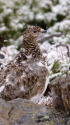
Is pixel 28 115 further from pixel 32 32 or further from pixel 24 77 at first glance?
pixel 32 32

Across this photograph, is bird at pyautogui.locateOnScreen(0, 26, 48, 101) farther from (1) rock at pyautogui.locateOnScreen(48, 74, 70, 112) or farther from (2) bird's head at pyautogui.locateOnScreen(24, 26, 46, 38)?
(1) rock at pyautogui.locateOnScreen(48, 74, 70, 112)

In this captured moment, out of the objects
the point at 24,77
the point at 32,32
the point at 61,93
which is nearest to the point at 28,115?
the point at 61,93

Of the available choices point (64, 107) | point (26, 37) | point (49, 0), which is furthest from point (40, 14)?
point (64, 107)

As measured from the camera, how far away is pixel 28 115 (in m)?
5.27

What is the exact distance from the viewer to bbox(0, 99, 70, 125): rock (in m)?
5.10

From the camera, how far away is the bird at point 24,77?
6805mm

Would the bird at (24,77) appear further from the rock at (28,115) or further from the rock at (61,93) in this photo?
the rock at (61,93)

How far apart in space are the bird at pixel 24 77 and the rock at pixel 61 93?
1.29m

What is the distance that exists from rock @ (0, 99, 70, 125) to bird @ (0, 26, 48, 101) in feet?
3.84

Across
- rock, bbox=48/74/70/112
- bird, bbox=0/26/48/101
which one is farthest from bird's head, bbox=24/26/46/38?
rock, bbox=48/74/70/112

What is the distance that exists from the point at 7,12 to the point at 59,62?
7.78 meters

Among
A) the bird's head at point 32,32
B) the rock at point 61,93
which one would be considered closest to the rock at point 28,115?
the rock at point 61,93

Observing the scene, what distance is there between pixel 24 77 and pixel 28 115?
1.69 metres

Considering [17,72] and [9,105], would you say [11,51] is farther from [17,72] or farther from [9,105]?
[9,105]
